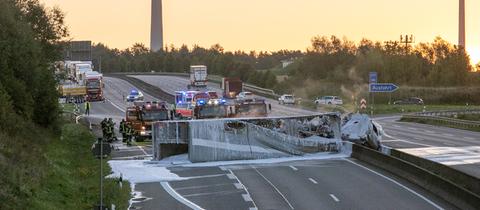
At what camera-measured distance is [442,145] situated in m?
39.9

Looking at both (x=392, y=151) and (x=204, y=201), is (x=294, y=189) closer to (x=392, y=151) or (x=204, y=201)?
(x=204, y=201)

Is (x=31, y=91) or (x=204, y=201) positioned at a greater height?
(x=31, y=91)

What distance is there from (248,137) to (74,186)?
11.4 m

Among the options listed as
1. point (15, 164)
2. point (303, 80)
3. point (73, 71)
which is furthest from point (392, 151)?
point (303, 80)

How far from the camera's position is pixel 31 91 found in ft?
118

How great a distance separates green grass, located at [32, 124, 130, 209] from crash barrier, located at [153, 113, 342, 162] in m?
3.32

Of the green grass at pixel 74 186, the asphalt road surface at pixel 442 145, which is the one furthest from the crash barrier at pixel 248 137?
the asphalt road surface at pixel 442 145

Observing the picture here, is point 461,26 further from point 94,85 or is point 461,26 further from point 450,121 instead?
point 450,121

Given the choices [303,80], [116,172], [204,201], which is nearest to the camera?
[204,201]

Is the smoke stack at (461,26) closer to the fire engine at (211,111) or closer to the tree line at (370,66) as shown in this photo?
the tree line at (370,66)

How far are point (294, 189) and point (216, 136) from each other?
893 centimetres

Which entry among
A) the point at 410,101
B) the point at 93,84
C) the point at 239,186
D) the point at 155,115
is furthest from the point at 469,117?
the point at 239,186

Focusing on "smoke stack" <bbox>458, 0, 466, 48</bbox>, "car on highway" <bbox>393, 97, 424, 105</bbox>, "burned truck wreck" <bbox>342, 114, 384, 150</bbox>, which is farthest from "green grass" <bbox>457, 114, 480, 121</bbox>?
"smoke stack" <bbox>458, 0, 466, 48</bbox>

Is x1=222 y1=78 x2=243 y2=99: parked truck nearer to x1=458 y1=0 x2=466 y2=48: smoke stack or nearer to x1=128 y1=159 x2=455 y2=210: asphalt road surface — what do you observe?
x1=128 y1=159 x2=455 y2=210: asphalt road surface
